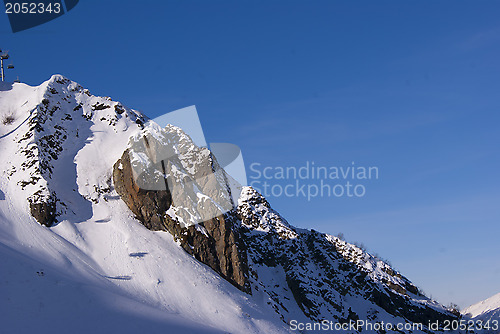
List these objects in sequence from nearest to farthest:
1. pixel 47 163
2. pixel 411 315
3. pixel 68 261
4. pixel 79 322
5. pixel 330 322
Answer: pixel 79 322, pixel 68 261, pixel 47 163, pixel 330 322, pixel 411 315

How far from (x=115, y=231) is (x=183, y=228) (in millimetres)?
8298

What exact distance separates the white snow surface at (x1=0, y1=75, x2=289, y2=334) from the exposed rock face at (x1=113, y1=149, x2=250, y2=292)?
1178mm

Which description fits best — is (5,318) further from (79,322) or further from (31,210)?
(31,210)

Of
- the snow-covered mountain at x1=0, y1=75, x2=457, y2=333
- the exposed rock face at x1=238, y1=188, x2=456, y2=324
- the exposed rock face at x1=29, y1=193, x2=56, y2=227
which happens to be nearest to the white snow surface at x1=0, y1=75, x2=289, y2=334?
the snow-covered mountain at x1=0, y1=75, x2=457, y2=333

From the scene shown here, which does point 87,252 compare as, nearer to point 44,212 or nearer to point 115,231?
point 115,231

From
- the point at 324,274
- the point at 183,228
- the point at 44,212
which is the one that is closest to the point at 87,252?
the point at 44,212

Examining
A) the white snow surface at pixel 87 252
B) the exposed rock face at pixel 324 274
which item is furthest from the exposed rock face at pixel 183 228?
the exposed rock face at pixel 324 274

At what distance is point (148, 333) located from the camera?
4153 centimetres

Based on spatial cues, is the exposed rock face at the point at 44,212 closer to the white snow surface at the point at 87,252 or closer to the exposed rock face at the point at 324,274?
the white snow surface at the point at 87,252

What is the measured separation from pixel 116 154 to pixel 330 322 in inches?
1648

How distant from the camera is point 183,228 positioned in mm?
61156

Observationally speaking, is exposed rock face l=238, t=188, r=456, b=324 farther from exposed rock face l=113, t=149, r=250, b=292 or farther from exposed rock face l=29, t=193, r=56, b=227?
exposed rock face l=29, t=193, r=56, b=227

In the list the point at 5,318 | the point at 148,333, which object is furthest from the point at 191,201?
the point at 5,318

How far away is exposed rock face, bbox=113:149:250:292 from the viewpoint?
6016cm
